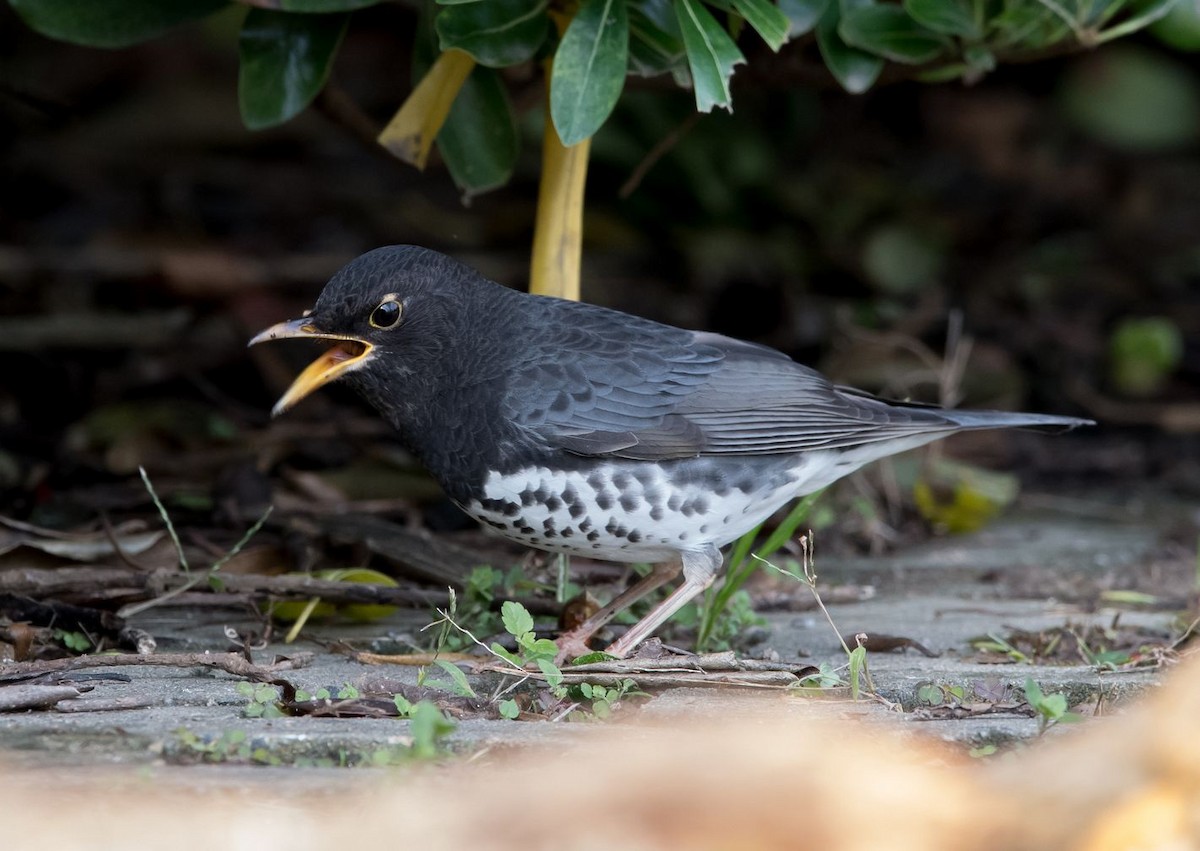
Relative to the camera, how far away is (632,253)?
8.68m

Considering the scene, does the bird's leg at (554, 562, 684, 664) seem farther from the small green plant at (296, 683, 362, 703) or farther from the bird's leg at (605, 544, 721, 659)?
the small green plant at (296, 683, 362, 703)

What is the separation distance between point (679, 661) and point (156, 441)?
124 inches

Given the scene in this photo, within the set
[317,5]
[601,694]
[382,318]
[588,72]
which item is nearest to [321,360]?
[382,318]

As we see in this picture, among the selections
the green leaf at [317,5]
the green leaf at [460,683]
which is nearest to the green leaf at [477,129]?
the green leaf at [317,5]

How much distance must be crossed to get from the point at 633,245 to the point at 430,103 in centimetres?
443

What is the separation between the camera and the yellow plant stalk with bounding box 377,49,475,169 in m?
4.30

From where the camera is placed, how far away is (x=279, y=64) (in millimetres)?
4480

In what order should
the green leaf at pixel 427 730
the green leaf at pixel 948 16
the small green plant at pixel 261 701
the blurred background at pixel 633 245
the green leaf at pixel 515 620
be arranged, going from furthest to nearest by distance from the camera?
1. the blurred background at pixel 633 245
2. the green leaf at pixel 948 16
3. the green leaf at pixel 515 620
4. the small green plant at pixel 261 701
5. the green leaf at pixel 427 730

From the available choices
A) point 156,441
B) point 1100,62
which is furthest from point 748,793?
point 1100,62

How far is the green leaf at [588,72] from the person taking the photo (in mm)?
3797

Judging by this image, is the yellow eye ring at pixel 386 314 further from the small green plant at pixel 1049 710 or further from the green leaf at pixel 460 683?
the small green plant at pixel 1049 710

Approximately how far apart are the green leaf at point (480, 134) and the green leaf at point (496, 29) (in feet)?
1.14

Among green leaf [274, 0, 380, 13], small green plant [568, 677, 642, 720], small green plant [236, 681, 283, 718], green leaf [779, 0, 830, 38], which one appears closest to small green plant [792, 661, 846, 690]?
small green plant [568, 677, 642, 720]

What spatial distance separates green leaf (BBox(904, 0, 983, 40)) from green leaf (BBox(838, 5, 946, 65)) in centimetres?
5
